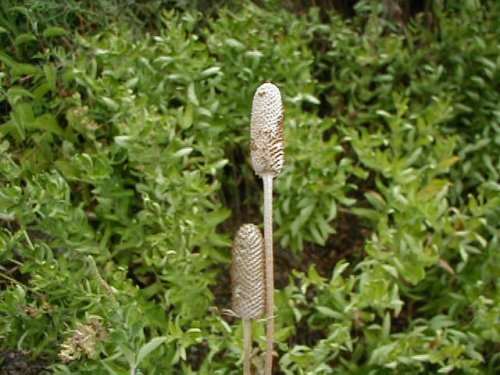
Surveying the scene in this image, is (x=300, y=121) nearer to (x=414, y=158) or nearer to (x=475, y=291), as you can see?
(x=414, y=158)

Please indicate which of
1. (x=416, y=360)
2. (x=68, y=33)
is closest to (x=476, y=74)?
(x=416, y=360)

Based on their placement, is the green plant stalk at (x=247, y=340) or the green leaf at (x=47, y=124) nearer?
the green plant stalk at (x=247, y=340)

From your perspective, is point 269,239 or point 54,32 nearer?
point 269,239

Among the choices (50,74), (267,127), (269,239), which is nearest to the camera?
(267,127)

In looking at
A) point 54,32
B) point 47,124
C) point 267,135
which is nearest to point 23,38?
point 54,32

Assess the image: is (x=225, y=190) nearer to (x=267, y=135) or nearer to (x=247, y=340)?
(x=247, y=340)

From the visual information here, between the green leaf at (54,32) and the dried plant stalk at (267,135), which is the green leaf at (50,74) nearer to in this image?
the green leaf at (54,32)

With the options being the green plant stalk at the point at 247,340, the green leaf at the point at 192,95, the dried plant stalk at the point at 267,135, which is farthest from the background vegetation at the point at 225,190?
the dried plant stalk at the point at 267,135

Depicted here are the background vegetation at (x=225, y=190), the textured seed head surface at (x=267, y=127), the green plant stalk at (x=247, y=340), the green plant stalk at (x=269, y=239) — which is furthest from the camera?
the background vegetation at (x=225, y=190)
